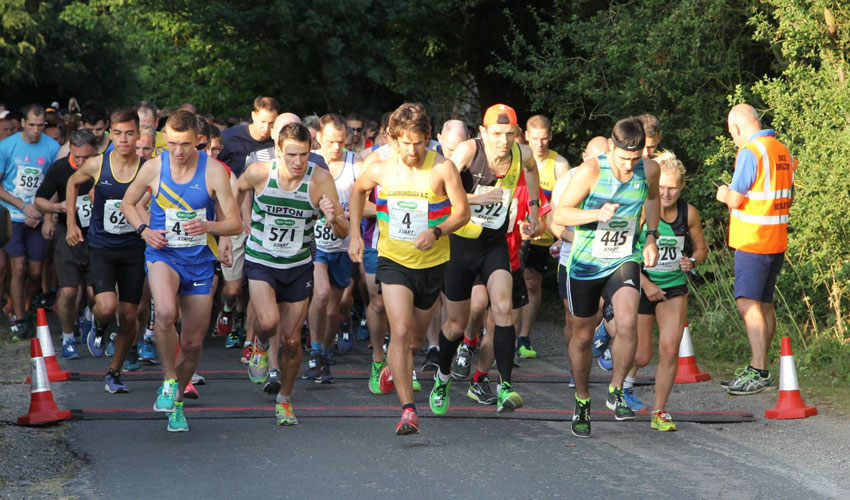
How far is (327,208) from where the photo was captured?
8.34m

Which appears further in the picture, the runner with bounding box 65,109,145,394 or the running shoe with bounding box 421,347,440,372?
the running shoe with bounding box 421,347,440,372

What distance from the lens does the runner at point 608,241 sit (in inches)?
304

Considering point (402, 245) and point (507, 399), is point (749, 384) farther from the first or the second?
point (402, 245)

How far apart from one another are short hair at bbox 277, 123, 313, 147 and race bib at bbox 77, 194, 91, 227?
3.34 meters

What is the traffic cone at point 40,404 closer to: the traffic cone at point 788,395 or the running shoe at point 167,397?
the running shoe at point 167,397

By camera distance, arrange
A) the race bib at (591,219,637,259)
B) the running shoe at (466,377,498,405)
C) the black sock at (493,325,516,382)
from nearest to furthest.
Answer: the race bib at (591,219,637,259) → the black sock at (493,325,516,382) → the running shoe at (466,377,498,405)

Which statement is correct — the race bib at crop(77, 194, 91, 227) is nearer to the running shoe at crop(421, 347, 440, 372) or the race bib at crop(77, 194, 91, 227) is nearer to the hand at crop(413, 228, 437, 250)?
the running shoe at crop(421, 347, 440, 372)

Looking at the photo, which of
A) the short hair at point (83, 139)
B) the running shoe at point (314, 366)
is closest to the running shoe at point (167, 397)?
the running shoe at point (314, 366)

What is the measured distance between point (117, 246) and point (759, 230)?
5130 mm

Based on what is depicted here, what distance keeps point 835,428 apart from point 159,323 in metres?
4.65

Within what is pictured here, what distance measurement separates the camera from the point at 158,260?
815cm

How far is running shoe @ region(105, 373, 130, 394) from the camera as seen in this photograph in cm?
963

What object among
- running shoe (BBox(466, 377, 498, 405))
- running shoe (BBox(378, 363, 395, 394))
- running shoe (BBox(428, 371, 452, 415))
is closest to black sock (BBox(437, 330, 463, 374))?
running shoe (BBox(428, 371, 452, 415))

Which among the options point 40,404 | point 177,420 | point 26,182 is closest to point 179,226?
point 177,420
